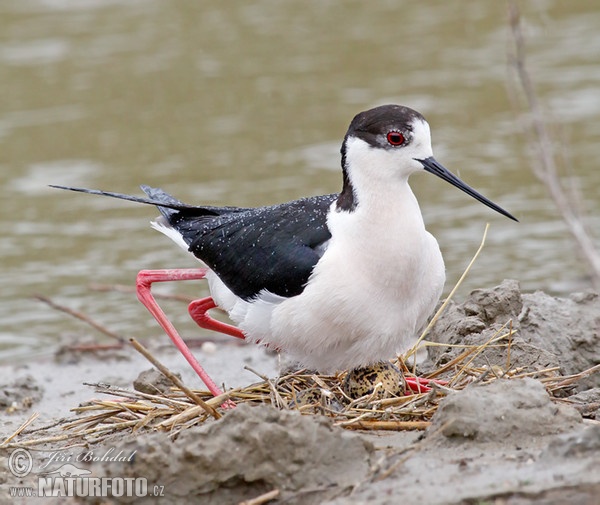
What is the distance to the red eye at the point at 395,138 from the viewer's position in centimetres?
555

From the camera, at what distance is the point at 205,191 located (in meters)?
11.5

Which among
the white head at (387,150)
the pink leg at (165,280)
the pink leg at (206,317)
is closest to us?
the white head at (387,150)

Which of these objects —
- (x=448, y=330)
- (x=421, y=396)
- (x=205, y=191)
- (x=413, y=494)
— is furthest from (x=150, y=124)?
(x=413, y=494)

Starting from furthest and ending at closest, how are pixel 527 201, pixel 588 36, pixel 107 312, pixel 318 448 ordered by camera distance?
1. pixel 588 36
2. pixel 527 201
3. pixel 107 312
4. pixel 318 448

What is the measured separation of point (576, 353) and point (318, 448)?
7.74 ft

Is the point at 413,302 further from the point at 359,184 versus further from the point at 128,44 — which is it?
the point at 128,44

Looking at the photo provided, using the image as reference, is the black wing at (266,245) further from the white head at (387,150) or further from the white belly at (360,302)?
the white head at (387,150)

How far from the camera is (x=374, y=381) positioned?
5.82 metres

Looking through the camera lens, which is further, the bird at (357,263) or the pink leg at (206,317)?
the pink leg at (206,317)

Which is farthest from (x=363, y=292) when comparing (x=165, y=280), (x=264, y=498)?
(x=165, y=280)

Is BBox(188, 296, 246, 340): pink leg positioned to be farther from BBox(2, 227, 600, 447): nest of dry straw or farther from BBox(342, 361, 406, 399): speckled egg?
BBox(342, 361, 406, 399): speckled egg
